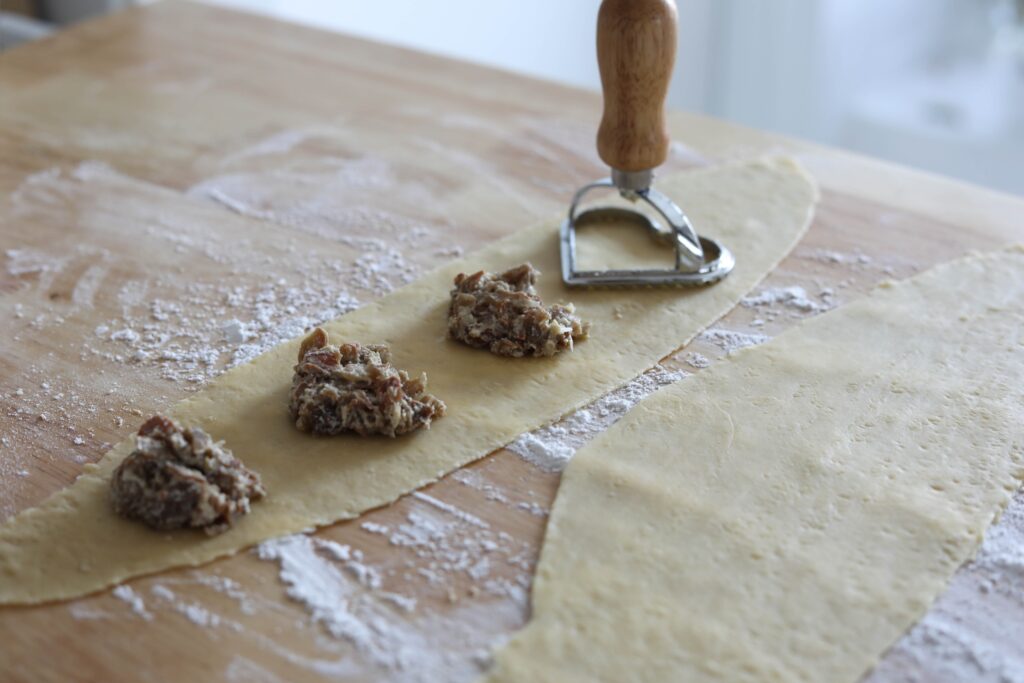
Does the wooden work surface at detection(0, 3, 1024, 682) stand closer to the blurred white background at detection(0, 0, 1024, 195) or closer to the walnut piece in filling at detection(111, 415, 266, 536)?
the walnut piece in filling at detection(111, 415, 266, 536)

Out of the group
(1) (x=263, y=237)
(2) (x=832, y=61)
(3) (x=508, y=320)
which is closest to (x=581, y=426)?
(3) (x=508, y=320)

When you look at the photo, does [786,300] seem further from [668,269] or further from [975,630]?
[975,630]

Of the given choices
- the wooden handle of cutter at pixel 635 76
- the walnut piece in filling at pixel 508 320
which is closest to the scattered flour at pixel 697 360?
the walnut piece in filling at pixel 508 320

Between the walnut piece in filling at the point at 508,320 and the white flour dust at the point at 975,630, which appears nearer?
Result: the white flour dust at the point at 975,630

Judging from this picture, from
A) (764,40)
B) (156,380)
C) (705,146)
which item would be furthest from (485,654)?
(764,40)

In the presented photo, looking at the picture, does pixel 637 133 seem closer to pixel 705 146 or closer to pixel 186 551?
pixel 705 146

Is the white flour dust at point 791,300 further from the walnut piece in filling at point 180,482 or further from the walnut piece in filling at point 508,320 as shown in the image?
the walnut piece in filling at point 180,482
